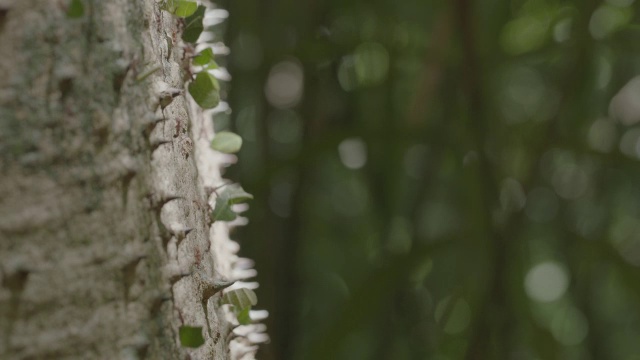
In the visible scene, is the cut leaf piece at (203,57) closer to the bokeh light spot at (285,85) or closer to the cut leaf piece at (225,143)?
the cut leaf piece at (225,143)

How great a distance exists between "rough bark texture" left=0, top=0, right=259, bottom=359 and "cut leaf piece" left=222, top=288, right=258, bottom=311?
0.26ft

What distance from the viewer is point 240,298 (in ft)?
1.42

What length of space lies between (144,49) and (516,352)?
1.31m

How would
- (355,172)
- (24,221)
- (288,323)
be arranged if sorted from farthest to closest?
(355,172), (288,323), (24,221)

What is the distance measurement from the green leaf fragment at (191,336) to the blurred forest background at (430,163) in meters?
0.97

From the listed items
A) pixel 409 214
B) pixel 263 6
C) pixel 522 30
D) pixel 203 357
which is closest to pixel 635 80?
pixel 522 30

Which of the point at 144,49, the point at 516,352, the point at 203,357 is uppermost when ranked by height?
the point at 144,49

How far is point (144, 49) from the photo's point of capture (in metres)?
0.33

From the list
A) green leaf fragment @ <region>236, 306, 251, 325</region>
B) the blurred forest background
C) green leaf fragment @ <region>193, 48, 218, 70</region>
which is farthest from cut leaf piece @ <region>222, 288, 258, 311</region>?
the blurred forest background

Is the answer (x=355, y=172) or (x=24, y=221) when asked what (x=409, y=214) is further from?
(x=24, y=221)

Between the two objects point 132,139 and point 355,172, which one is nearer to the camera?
point 132,139

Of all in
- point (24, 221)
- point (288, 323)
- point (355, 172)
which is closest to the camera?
point (24, 221)

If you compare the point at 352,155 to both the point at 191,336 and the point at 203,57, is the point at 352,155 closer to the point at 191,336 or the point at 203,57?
the point at 203,57

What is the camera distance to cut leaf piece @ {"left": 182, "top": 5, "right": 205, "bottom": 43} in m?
0.43
